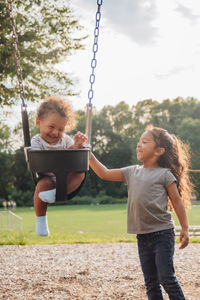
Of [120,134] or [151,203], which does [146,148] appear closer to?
[151,203]

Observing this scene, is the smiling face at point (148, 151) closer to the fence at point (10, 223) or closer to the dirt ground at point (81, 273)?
the dirt ground at point (81, 273)

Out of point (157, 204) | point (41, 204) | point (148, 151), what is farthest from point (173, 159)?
point (41, 204)

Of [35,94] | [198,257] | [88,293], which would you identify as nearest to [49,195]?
[88,293]

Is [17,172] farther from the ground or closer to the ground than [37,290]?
closer to the ground

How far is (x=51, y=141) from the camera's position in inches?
120

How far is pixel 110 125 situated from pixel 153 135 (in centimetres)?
5132

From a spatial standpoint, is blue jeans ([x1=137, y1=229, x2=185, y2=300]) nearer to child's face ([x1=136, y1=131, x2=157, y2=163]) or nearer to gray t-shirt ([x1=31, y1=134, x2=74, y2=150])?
child's face ([x1=136, y1=131, x2=157, y2=163])

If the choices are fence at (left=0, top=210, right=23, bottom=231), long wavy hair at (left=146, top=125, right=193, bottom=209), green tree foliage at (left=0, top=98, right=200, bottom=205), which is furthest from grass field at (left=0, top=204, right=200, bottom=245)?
green tree foliage at (left=0, top=98, right=200, bottom=205)

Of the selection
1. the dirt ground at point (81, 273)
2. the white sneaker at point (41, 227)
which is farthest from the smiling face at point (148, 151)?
the dirt ground at point (81, 273)

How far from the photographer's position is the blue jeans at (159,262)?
9.53 feet

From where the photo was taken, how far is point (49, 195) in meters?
2.81

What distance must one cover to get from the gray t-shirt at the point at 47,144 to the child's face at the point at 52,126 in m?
0.05

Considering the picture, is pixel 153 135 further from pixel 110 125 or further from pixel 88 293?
pixel 110 125

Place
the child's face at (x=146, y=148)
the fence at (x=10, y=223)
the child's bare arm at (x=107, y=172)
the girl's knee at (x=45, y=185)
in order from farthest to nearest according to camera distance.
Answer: the fence at (x=10, y=223) < the child's bare arm at (x=107, y=172) < the child's face at (x=146, y=148) < the girl's knee at (x=45, y=185)
